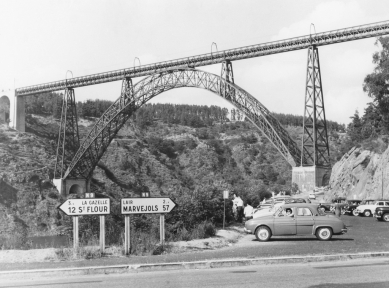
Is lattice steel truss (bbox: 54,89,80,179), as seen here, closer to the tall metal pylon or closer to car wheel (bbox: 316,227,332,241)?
the tall metal pylon

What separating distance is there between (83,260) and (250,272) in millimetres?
5181

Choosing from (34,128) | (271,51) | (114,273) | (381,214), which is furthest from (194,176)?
(114,273)

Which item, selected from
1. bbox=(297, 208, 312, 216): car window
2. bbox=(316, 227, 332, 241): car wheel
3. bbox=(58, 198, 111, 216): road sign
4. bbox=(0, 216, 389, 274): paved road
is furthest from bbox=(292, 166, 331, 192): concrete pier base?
bbox=(58, 198, 111, 216): road sign

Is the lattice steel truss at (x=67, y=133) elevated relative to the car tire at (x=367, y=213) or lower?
elevated

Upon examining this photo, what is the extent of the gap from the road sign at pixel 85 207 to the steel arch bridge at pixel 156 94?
34.8m

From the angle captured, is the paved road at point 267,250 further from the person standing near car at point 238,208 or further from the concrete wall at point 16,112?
the concrete wall at point 16,112

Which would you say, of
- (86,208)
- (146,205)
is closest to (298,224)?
(146,205)

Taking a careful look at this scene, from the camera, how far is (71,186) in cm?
7112

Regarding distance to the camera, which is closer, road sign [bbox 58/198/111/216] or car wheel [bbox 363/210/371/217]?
road sign [bbox 58/198/111/216]

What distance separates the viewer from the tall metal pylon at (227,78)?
53.3 m

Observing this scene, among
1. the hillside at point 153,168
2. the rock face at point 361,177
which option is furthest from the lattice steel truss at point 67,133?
the rock face at point 361,177

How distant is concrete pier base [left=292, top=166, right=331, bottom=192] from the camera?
159ft

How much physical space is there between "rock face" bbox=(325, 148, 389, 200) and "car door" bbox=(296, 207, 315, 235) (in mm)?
25582

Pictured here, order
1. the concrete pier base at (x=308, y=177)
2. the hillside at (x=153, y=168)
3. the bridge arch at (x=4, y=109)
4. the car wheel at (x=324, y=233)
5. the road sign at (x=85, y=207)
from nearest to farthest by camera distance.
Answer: the road sign at (x=85, y=207)
the car wheel at (x=324, y=233)
the hillside at (x=153, y=168)
the concrete pier base at (x=308, y=177)
the bridge arch at (x=4, y=109)
